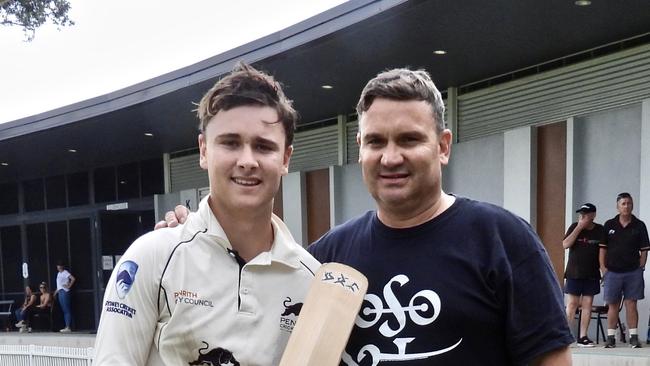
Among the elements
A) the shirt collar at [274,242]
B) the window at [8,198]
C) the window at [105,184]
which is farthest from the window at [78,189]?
the shirt collar at [274,242]

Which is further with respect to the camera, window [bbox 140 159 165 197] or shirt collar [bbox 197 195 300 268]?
window [bbox 140 159 165 197]

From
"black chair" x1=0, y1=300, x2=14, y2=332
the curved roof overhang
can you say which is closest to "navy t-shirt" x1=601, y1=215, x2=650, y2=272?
the curved roof overhang

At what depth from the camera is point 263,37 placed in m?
9.05

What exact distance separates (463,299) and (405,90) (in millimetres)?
689

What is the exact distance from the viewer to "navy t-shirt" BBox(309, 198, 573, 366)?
1976 millimetres

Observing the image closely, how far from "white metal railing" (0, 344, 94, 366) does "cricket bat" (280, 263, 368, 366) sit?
22.0ft

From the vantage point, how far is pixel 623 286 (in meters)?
7.90

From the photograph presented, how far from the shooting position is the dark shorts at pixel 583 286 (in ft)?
26.9

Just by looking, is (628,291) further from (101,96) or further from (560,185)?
(101,96)

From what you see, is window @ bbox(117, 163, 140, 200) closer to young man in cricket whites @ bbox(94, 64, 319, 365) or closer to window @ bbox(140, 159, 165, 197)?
window @ bbox(140, 159, 165, 197)

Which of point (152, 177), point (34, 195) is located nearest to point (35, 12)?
point (152, 177)

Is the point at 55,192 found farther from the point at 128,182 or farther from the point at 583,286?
the point at 583,286

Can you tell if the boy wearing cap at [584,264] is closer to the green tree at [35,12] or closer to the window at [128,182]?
the green tree at [35,12]

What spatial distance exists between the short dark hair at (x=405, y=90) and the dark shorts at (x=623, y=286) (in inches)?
263
